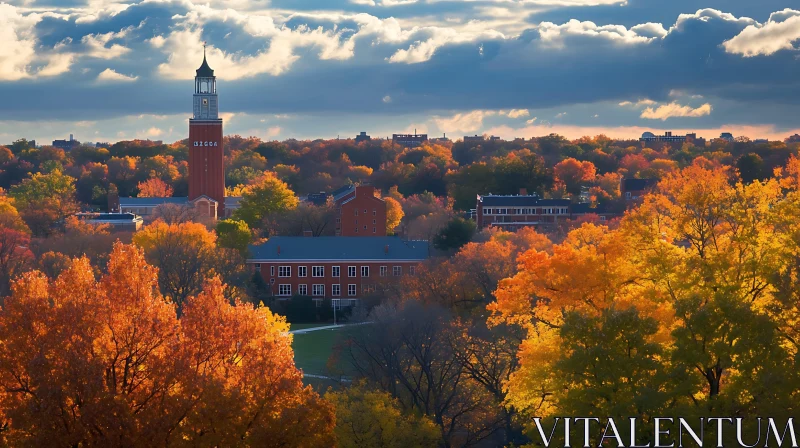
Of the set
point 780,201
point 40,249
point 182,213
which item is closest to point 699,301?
point 780,201

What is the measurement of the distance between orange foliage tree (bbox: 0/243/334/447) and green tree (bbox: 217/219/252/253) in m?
57.2

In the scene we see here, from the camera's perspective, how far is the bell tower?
12631cm

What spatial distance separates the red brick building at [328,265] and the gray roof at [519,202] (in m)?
27.5

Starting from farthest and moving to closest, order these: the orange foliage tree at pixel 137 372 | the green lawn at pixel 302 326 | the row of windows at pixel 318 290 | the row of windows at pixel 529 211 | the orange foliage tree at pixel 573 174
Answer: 1. the orange foliage tree at pixel 573 174
2. the row of windows at pixel 529 211
3. the row of windows at pixel 318 290
4. the green lawn at pixel 302 326
5. the orange foliage tree at pixel 137 372

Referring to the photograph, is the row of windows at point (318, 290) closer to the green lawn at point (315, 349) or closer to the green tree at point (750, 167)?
the green lawn at point (315, 349)

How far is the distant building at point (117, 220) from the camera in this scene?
108 metres

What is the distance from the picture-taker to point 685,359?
91.2 feet

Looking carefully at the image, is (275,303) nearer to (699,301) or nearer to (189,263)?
(189,263)

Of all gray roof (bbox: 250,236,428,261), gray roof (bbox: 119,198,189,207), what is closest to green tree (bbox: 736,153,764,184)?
gray roof (bbox: 250,236,428,261)

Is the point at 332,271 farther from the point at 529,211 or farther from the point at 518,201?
the point at 529,211

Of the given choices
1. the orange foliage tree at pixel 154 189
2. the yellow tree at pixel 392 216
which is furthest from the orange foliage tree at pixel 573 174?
the orange foliage tree at pixel 154 189

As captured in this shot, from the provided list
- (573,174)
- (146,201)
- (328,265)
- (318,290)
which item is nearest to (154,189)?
(146,201)

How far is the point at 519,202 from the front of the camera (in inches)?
4498

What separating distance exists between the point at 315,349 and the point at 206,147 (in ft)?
217
